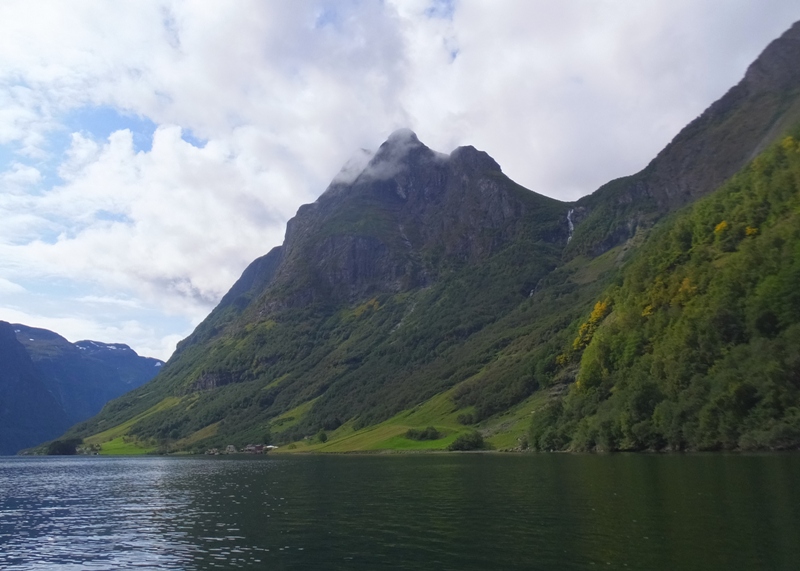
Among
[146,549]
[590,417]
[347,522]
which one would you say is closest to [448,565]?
[347,522]

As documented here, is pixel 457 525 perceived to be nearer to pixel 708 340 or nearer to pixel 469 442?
pixel 708 340

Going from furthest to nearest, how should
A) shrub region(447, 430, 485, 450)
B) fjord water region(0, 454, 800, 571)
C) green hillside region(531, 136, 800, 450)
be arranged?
shrub region(447, 430, 485, 450), green hillside region(531, 136, 800, 450), fjord water region(0, 454, 800, 571)

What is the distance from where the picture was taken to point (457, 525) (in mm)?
45094

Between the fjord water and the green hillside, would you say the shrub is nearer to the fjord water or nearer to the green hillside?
the green hillside

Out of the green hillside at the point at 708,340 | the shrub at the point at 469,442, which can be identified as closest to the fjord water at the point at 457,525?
the green hillside at the point at 708,340

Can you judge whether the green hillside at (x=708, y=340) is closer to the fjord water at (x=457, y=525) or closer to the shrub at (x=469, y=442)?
the fjord water at (x=457, y=525)

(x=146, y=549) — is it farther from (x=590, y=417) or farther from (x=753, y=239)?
(x=753, y=239)

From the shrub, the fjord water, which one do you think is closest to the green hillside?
the fjord water

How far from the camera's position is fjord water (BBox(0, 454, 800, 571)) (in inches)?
1336

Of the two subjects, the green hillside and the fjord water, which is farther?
the green hillside

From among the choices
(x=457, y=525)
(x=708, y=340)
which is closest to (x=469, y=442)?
(x=708, y=340)

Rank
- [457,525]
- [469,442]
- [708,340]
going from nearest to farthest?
[457,525] < [708,340] < [469,442]

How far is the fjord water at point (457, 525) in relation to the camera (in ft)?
111

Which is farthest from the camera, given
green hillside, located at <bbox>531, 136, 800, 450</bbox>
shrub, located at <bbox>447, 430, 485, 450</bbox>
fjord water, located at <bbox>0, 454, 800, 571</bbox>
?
shrub, located at <bbox>447, 430, 485, 450</bbox>
